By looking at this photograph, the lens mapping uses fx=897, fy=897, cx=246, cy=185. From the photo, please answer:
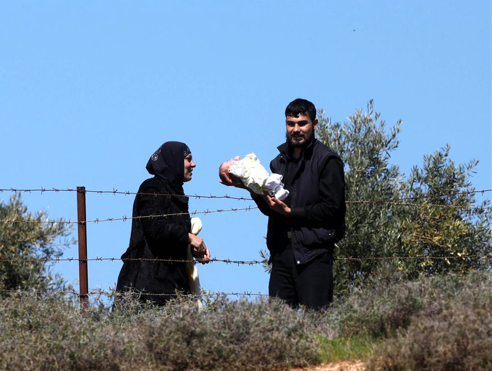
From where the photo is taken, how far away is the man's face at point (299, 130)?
8.35 meters

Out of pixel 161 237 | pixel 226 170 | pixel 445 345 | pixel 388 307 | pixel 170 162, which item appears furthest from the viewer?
pixel 170 162

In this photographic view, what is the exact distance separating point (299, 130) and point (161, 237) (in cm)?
188

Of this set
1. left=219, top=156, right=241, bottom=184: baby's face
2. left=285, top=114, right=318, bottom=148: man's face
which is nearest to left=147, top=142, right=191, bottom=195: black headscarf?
left=219, top=156, right=241, bottom=184: baby's face

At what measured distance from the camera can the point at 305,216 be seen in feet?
26.7

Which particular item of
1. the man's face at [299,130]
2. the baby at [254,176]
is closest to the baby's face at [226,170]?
the baby at [254,176]

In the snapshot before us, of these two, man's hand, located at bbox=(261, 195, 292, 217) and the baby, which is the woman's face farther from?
man's hand, located at bbox=(261, 195, 292, 217)

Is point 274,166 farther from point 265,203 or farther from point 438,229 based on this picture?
point 438,229

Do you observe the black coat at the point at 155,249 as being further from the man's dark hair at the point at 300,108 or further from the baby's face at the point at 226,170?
the man's dark hair at the point at 300,108

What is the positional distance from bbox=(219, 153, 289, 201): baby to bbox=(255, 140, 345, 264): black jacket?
0.20 metres

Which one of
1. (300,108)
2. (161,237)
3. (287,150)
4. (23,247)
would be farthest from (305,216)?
(23,247)

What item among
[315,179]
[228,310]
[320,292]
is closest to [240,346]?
[228,310]

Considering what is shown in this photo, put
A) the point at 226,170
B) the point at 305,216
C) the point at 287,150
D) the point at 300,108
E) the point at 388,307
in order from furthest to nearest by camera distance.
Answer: the point at 287,150, the point at 226,170, the point at 300,108, the point at 305,216, the point at 388,307

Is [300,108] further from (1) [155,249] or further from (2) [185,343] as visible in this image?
(2) [185,343]

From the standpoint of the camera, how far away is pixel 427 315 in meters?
7.30
